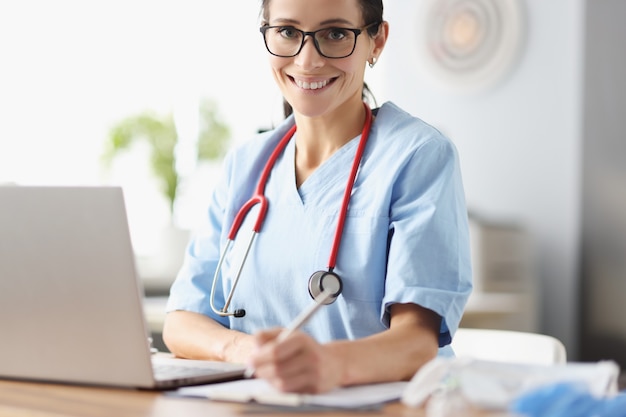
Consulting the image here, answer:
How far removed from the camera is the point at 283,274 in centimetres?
158

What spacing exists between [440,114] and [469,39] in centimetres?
35

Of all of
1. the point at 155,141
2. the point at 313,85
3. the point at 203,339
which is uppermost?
the point at 313,85

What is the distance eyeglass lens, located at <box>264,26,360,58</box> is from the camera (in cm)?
153

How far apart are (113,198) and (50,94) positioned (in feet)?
10.6

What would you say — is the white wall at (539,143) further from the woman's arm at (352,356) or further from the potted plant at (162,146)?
the woman's arm at (352,356)

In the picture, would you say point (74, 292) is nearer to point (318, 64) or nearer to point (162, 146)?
point (318, 64)

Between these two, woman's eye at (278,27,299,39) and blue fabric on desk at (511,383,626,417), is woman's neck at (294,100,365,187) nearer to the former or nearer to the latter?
woman's eye at (278,27,299,39)

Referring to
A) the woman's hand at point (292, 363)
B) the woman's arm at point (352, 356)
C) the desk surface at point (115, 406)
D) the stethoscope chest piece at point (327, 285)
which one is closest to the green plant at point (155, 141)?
the stethoscope chest piece at point (327, 285)

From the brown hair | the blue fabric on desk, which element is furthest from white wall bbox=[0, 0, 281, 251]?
the blue fabric on desk

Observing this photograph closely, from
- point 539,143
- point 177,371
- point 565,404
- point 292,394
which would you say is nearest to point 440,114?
point 539,143

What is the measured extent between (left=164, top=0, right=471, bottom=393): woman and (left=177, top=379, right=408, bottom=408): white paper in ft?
0.42

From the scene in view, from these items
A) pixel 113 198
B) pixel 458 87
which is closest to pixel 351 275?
pixel 113 198

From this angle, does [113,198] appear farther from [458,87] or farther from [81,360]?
[458,87]

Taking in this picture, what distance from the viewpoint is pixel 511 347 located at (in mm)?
1642
